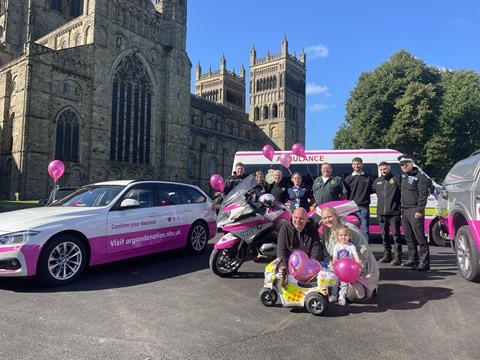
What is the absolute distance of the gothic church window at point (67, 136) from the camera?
2861 cm

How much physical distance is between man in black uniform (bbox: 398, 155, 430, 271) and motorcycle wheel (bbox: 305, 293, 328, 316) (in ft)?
10.3

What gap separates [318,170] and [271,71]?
2470 inches

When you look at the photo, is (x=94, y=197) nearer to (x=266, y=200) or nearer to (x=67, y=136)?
(x=266, y=200)

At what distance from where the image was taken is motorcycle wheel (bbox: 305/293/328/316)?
3857 mm

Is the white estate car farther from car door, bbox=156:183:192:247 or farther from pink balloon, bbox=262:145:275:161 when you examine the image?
pink balloon, bbox=262:145:275:161

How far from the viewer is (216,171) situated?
179 ft

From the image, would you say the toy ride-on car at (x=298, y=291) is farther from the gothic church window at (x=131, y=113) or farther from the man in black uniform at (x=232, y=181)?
the gothic church window at (x=131, y=113)

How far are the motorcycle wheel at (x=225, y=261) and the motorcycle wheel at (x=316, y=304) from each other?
1.84 metres

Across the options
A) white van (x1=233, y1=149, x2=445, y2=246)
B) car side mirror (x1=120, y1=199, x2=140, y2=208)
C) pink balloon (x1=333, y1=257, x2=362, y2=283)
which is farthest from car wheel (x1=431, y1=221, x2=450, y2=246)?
car side mirror (x1=120, y1=199, x2=140, y2=208)

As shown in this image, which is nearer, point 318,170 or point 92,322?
point 92,322

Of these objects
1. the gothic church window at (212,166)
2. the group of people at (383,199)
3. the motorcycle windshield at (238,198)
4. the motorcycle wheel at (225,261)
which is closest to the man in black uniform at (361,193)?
the group of people at (383,199)

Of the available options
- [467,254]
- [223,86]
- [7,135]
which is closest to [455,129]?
[467,254]

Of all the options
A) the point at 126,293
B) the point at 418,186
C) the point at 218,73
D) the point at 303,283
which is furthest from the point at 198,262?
the point at 218,73

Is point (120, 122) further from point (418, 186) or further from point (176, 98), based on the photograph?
point (418, 186)
